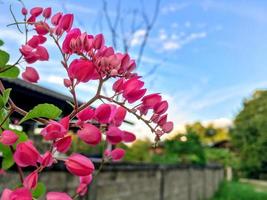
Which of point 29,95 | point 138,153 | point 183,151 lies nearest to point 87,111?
point 29,95

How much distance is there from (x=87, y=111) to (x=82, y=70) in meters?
0.11

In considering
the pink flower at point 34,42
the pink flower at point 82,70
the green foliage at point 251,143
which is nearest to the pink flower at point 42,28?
the pink flower at point 34,42

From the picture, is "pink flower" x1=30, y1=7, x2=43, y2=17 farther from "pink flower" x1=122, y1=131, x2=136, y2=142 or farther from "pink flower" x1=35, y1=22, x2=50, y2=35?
"pink flower" x1=122, y1=131, x2=136, y2=142

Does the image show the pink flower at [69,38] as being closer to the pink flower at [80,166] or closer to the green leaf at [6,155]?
the pink flower at [80,166]

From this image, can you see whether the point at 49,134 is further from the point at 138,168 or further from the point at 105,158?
the point at 138,168

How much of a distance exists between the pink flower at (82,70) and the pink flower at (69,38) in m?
0.06

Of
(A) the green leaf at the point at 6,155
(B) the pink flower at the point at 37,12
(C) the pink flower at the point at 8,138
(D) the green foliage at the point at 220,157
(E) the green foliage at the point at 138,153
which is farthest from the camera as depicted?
(D) the green foliage at the point at 220,157

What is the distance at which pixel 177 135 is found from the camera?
1667cm

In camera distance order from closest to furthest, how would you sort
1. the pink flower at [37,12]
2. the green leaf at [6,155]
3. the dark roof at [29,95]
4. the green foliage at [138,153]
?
the pink flower at [37,12]
the green leaf at [6,155]
the dark roof at [29,95]
the green foliage at [138,153]

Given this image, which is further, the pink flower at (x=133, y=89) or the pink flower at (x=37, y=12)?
the pink flower at (x=37, y=12)

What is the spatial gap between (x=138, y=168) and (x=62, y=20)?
7374 mm

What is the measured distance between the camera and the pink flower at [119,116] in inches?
42.3

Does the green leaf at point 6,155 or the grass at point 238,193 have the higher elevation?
the grass at point 238,193

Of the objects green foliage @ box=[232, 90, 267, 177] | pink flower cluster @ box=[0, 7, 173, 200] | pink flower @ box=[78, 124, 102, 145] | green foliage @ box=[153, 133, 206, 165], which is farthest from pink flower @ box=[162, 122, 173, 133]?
green foliage @ box=[232, 90, 267, 177]
